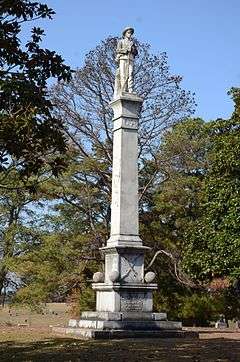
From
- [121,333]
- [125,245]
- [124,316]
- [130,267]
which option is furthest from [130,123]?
[121,333]

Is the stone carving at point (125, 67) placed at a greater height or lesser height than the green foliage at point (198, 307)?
greater

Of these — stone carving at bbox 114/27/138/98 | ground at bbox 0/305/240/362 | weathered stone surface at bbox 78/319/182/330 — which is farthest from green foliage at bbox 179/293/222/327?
ground at bbox 0/305/240/362

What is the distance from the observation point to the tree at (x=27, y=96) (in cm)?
723

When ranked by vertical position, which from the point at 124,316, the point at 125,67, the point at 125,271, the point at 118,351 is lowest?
the point at 118,351

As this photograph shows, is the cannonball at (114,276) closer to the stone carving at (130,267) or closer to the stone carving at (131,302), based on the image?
the stone carving at (130,267)

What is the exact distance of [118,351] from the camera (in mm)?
11008

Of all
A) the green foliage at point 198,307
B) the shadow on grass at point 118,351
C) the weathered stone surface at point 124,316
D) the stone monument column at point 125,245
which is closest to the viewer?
the shadow on grass at point 118,351

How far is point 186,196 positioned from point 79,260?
597 centimetres

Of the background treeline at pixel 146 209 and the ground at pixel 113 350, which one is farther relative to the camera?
the background treeline at pixel 146 209

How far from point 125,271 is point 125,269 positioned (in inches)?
2.2

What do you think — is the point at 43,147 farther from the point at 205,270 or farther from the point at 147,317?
the point at 205,270

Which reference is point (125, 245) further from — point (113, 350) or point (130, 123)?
point (113, 350)

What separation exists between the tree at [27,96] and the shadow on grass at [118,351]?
13.1ft

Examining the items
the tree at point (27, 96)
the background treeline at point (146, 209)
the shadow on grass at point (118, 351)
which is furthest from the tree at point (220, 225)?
the tree at point (27, 96)
